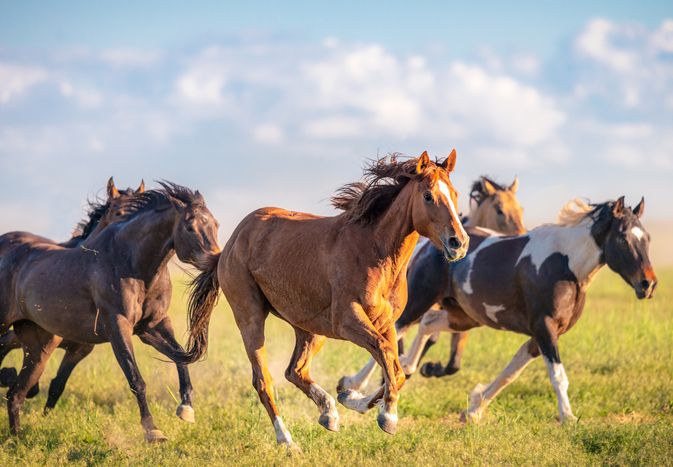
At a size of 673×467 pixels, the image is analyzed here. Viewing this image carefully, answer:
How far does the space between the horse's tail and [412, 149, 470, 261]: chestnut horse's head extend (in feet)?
7.76

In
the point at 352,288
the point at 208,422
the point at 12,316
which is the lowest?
the point at 208,422

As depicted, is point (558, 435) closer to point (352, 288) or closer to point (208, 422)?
point (352, 288)

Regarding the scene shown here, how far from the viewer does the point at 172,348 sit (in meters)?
8.05

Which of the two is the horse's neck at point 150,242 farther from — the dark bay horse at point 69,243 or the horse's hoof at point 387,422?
the horse's hoof at point 387,422

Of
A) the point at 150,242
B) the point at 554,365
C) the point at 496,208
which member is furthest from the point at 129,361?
the point at 496,208

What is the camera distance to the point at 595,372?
1108cm

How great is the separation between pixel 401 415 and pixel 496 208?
4.16m

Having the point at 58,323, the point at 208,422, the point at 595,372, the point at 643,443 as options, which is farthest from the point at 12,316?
the point at 595,372

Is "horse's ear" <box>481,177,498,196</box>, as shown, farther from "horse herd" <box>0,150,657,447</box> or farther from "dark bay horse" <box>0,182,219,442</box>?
"dark bay horse" <box>0,182,219,442</box>

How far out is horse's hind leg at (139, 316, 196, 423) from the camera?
7.98 meters

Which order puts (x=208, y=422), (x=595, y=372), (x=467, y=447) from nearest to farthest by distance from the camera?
(x=467, y=447) → (x=208, y=422) → (x=595, y=372)

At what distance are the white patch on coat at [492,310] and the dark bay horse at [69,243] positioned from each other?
149 inches

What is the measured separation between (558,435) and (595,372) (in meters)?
4.37

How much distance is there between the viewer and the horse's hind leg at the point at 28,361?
8.26 meters
